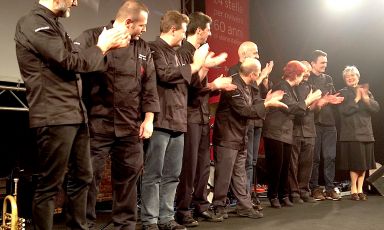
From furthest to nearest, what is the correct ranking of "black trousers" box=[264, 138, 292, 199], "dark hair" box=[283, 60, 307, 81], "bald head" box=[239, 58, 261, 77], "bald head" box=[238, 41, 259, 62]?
"dark hair" box=[283, 60, 307, 81], "black trousers" box=[264, 138, 292, 199], "bald head" box=[238, 41, 259, 62], "bald head" box=[239, 58, 261, 77]

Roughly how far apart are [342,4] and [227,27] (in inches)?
79.2

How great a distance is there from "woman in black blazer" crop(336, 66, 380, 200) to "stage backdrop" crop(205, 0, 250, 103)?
6.43ft

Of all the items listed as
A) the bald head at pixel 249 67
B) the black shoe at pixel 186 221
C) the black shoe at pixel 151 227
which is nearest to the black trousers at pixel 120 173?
the black shoe at pixel 151 227

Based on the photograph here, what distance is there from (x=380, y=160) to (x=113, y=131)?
5.20m

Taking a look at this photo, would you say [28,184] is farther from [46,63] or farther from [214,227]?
[46,63]

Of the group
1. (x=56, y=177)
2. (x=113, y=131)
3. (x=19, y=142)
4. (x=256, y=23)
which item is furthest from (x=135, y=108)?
(x=256, y=23)

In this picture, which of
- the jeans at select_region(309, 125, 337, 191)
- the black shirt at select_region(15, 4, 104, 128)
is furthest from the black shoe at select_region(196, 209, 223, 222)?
the jeans at select_region(309, 125, 337, 191)

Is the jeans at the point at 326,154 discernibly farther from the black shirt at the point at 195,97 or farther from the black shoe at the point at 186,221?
the black shoe at the point at 186,221

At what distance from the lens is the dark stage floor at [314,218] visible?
339 cm

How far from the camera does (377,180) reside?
5535 millimetres

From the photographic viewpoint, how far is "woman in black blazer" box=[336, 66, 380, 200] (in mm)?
5160

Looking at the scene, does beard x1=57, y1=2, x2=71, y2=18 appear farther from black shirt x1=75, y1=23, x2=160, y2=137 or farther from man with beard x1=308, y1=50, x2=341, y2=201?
man with beard x1=308, y1=50, x2=341, y2=201

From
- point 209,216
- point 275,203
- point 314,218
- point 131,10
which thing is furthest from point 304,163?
point 131,10

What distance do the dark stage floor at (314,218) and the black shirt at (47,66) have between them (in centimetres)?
120
